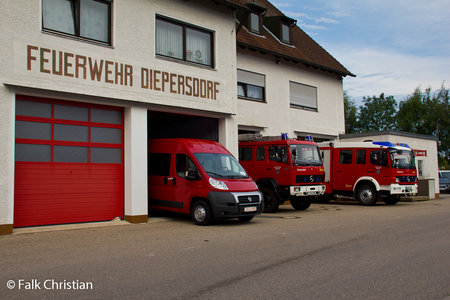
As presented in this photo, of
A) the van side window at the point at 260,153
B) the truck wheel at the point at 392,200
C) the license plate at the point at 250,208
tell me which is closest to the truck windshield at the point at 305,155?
the van side window at the point at 260,153

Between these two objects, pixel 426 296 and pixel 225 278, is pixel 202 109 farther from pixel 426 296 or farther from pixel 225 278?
pixel 426 296

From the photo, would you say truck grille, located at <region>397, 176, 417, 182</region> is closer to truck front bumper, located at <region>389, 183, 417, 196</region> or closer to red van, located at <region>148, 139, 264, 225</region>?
truck front bumper, located at <region>389, 183, 417, 196</region>

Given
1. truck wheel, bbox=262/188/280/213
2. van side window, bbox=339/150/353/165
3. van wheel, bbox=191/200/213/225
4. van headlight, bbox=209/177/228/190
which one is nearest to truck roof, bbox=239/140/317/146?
truck wheel, bbox=262/188/280/213

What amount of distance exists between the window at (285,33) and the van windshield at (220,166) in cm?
1237

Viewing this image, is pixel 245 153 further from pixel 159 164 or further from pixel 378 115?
pixel 378 115

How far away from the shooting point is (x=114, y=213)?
12586 millimetres

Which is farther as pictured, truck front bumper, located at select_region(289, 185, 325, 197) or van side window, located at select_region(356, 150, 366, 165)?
van side window, located at select_region(356, 150, 366, 165)

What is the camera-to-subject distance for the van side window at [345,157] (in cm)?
1923

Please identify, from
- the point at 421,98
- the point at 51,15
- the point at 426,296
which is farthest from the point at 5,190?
the point at 421,98

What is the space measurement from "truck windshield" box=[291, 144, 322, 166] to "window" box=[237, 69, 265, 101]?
4.56 metres

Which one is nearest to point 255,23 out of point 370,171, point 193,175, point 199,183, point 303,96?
point 303,96

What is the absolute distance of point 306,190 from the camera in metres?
15.6

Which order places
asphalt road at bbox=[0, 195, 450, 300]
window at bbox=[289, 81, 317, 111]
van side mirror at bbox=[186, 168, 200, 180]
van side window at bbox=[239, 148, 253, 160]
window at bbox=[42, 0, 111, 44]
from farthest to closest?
1. window at bbox=[289, 81, 317, 111]
2. van side window at bbox=[239, 148, 253, 160]
3. van side mirror at bbox=[186, 168, 200, 180]
4. window at bbox=[42, 0, 111, 44]
5. asphalt road at bbox=[0, 195, 450, 300]

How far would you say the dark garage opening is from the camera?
52.1ft
